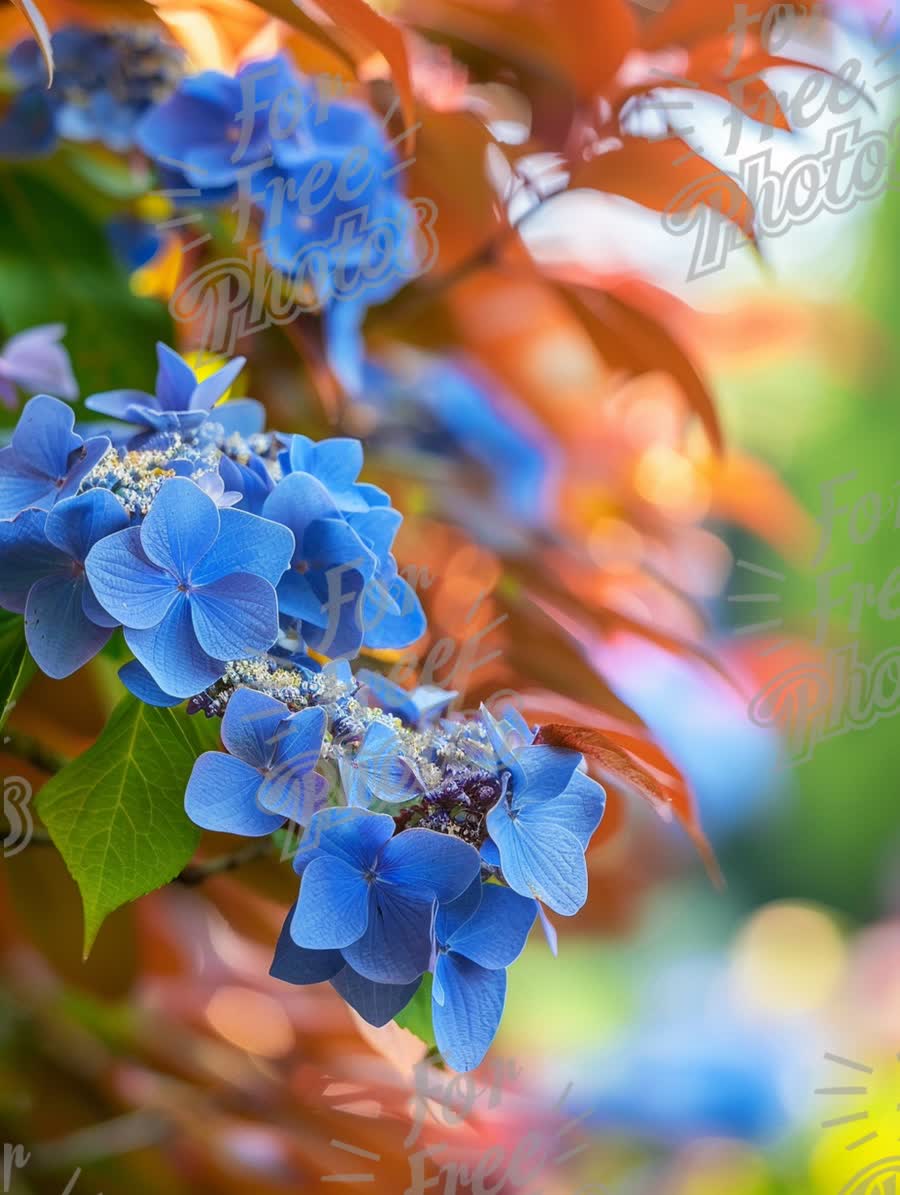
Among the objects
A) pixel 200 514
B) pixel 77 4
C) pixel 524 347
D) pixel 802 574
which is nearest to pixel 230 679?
pixel 200 514

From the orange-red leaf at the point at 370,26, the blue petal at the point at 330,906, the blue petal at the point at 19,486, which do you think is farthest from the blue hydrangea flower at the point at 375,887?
the orange-red leaf at the point at 370,26

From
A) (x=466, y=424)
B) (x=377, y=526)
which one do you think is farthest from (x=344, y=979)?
(x=466, y=424)

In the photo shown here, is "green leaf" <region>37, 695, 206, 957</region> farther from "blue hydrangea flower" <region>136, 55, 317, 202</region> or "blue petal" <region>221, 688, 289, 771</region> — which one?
"blue hydrangea flower" <region>136, 55, 317, 202</region>

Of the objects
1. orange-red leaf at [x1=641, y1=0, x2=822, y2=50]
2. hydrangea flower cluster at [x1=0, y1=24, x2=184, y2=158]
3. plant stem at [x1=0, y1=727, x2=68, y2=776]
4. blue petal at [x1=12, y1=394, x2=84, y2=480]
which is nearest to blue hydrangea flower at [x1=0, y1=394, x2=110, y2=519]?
blue petal at [x1=12, y1=394, x2=84, y2=480]

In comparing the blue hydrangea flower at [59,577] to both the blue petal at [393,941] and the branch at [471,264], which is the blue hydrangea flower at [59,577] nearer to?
the blue petal at [393,941]

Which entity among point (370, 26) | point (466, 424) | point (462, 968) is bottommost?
point (466, 424)

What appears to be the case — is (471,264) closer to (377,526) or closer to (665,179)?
(665,179)
